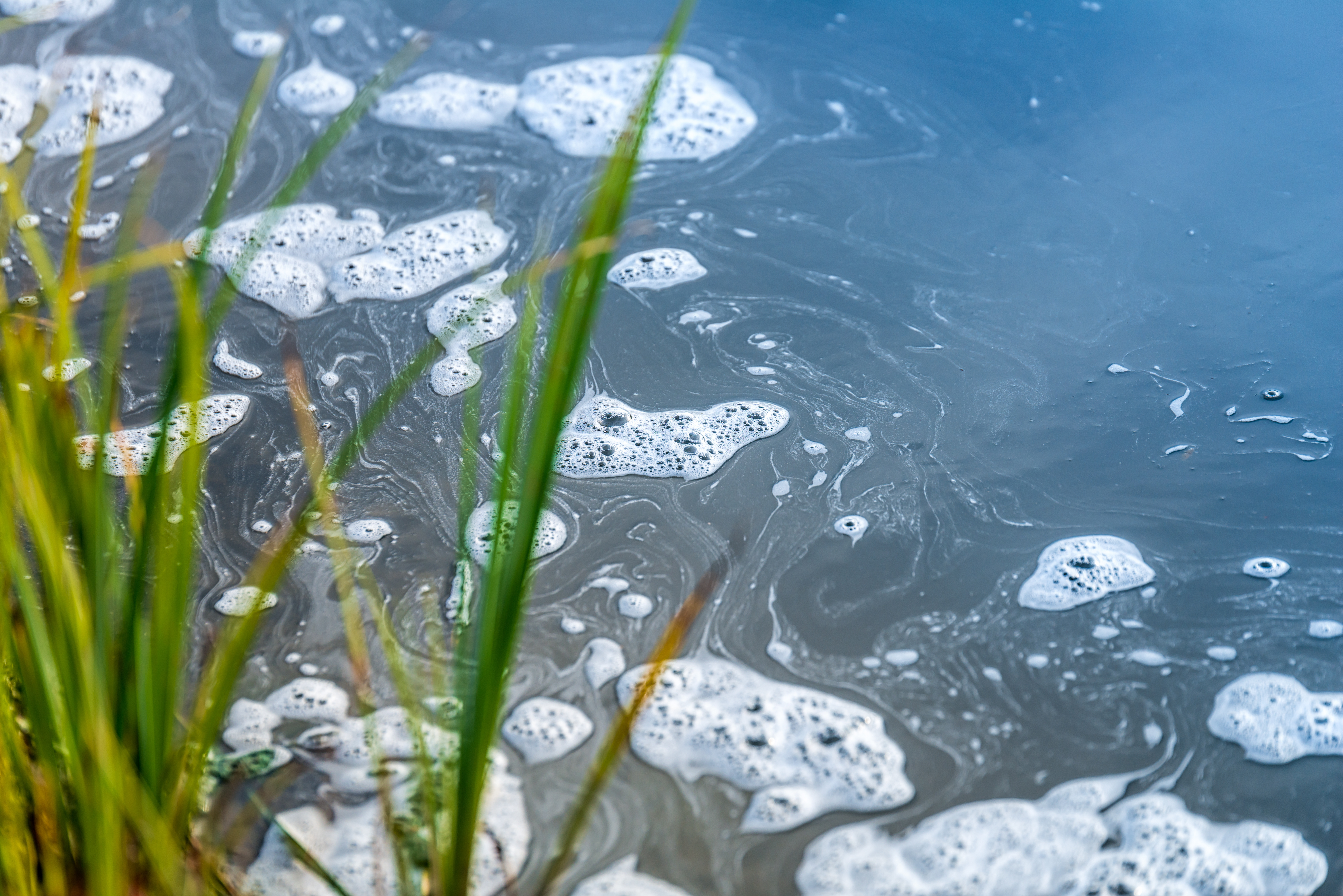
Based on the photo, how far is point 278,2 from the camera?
2.29 m

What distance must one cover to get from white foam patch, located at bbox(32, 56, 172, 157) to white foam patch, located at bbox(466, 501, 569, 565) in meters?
1.16

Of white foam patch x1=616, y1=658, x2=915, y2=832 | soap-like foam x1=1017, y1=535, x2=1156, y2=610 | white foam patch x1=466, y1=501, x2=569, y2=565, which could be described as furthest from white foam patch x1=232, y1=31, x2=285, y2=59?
soap-like foam x1=1017, y1=535, x2=1156, y2=610

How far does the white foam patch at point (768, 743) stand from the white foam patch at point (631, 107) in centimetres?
109

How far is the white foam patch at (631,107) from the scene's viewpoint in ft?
6.50

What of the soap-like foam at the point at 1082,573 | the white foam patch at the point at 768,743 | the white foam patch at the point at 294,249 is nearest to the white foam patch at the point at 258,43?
the white foam patch at the point at 294,249

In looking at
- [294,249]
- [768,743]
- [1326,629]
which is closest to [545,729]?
[768,743]

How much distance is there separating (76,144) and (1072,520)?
5.99 ft

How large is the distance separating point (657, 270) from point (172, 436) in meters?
0.75

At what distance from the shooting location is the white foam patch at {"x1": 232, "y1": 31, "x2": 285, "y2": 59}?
7.06 ft

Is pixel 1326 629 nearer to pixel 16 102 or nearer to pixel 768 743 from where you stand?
pixel 768 743

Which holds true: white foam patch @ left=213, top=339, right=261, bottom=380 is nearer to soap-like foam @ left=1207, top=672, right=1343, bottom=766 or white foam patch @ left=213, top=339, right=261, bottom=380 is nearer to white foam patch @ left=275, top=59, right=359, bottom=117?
white foam patch @ left=275, top=59, right=359, bottom=117

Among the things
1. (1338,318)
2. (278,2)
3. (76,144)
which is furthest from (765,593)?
(278,2)

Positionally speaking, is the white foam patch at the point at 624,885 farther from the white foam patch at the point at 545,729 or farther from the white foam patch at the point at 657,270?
the white foam patch at the point at 657,270

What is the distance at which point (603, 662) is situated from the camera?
48.1 inches
